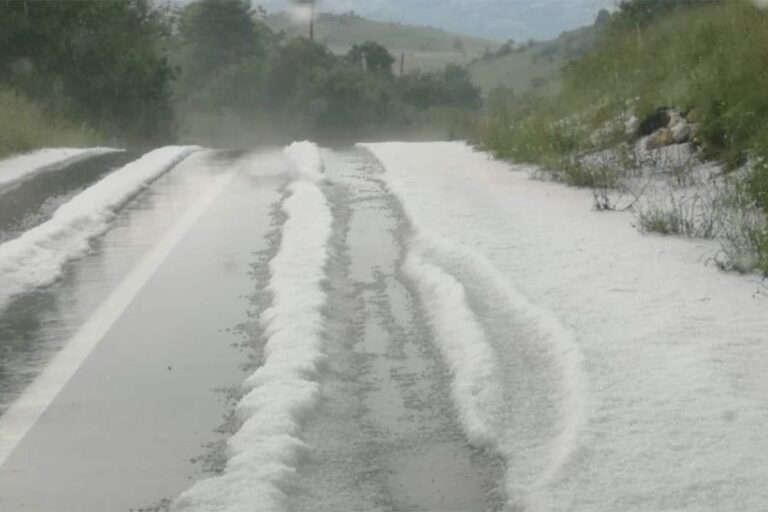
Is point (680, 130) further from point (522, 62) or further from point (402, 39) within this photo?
point (402, 39)

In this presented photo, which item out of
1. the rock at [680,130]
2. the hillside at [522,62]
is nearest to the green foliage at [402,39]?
the hillside at [522,62]

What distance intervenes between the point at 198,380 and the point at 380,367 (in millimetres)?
920

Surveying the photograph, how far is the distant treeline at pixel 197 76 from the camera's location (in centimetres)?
4506

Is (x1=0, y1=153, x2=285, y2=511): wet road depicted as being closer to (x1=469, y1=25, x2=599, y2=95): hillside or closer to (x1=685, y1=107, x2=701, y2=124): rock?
(x1=685, y1=107, x2=701, y2=124): rock

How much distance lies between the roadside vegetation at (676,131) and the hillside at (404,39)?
11350 cm

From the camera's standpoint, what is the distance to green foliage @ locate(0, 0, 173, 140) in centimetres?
4397

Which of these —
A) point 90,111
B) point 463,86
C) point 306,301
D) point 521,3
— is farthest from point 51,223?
point 521,3

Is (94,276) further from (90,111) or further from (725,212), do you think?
(90,111)

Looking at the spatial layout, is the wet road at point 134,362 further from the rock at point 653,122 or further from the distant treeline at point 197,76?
the distant treeline at point 197,76

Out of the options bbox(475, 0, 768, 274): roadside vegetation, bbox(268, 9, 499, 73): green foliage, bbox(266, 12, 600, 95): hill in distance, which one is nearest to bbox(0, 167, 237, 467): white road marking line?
bbox(475, 0, 768, 274): roadside vegetation

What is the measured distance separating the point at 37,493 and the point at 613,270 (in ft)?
15.8

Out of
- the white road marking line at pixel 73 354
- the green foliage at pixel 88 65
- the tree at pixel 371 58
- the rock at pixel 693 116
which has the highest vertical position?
the rock at pixel 693 116

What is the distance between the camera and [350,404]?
263 inches

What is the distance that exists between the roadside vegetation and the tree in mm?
63132
